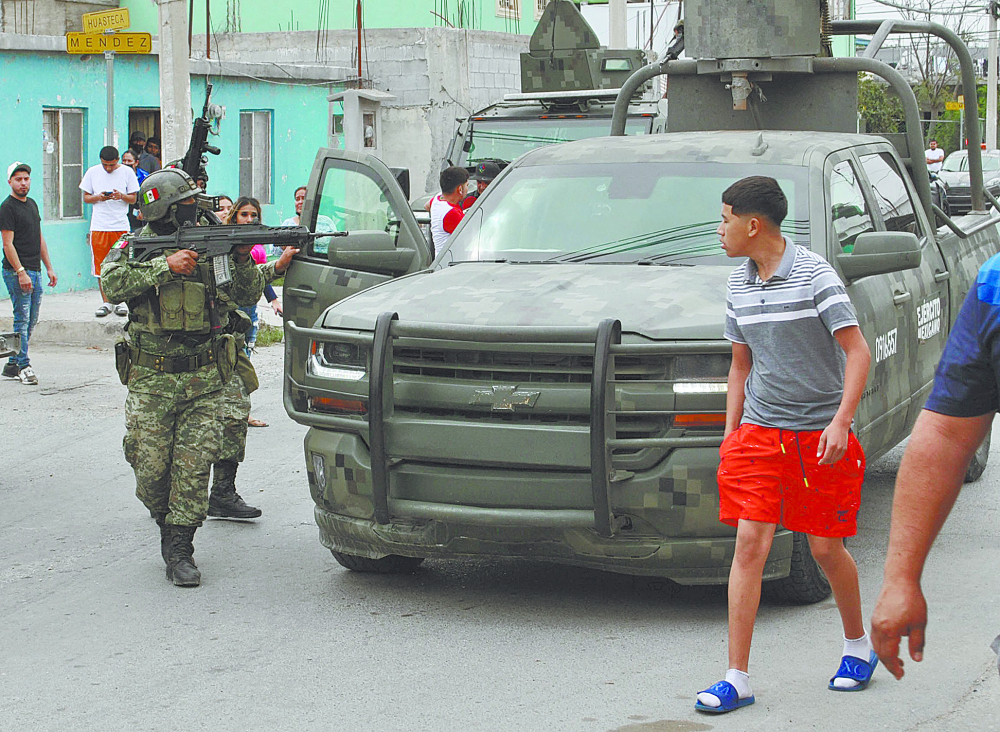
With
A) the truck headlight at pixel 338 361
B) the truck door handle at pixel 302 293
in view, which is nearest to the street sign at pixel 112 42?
the truck door handle at pixel 302 293

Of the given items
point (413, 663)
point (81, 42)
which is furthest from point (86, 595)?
point (81, 42)

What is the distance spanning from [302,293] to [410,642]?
127 inches

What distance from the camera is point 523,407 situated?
514 centimetres

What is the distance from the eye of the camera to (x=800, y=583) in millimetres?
5426

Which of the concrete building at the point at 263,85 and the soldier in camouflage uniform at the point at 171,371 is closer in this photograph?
the soldier in camouflage uniform at the point at 171,371

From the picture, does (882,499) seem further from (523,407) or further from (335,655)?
(335,655)

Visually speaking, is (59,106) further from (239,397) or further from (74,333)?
(239,397)

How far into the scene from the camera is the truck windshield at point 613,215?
611 centimetres

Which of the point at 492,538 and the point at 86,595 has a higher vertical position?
the point at 492,538

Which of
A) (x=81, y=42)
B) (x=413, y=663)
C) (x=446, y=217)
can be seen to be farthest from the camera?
(x=81, y=42)

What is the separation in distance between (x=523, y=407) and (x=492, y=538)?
542 mm

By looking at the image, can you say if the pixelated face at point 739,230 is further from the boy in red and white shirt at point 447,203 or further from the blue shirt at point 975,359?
the boy in red and white shirt at point 447,203

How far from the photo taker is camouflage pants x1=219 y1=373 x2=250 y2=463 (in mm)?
6355

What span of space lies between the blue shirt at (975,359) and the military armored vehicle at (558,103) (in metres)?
10.7
